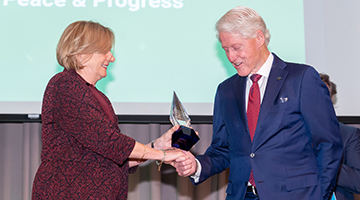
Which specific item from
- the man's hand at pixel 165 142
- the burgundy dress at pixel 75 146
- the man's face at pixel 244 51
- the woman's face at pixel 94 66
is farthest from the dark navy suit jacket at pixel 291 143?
the woman's face at pixel 94 66

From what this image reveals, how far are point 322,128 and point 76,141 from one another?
1187mm

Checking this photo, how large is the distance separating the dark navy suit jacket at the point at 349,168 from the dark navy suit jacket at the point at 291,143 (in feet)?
1.95

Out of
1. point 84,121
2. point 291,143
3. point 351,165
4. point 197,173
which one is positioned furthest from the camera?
point 351,165

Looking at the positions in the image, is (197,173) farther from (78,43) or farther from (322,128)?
(78,43)

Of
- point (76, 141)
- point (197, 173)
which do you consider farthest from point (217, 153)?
point (76, 141)

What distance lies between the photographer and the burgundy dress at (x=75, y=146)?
1765 mm

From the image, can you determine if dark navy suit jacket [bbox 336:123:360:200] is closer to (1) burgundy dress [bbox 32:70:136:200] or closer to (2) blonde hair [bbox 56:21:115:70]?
(1) burgundy dress [bbox 32:70:136:200]

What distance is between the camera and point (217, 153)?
231cm

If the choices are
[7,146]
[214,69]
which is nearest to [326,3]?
[214,69]

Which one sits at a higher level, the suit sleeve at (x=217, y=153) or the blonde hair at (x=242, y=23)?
the blonde hair at (x=242, y=23)

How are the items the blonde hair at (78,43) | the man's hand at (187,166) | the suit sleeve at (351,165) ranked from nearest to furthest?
the blonde hair at (78,43) < the man's hand at (187,166) < the suit sleeve at (351,165)

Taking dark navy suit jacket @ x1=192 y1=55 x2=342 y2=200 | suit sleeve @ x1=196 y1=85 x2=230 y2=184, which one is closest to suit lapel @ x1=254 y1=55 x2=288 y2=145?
dark navy suit jacket @ x1=192 y1=55 x2=342 y2=200

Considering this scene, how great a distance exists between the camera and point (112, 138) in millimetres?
1812

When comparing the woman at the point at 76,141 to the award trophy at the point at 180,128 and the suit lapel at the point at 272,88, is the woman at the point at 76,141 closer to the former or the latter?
the award trophy at the point at 180,128
